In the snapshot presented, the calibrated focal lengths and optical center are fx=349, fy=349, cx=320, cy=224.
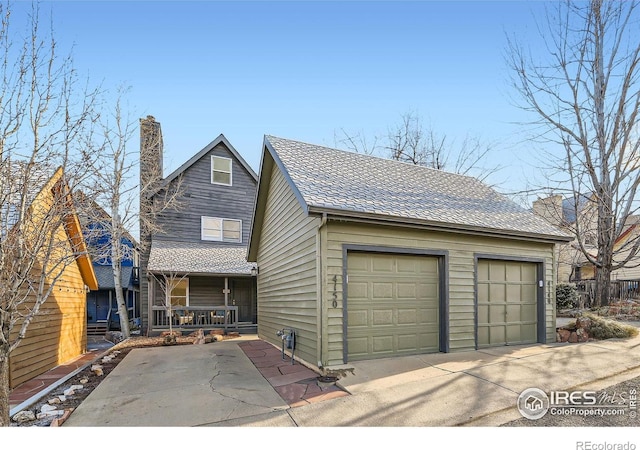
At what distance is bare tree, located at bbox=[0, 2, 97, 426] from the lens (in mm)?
4164

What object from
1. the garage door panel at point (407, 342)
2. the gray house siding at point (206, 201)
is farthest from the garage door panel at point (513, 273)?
the gray house siding at point (206, 201)

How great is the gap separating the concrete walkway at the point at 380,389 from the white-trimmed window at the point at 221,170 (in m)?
A: 10.2

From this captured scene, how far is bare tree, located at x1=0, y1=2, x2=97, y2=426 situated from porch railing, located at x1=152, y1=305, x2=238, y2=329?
336 inches

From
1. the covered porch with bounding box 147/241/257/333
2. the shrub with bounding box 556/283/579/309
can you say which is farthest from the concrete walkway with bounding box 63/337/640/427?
the shrub with bounding box 556/283/579/309

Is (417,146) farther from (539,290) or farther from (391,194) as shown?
(391,194)

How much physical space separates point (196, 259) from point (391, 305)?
9.55m

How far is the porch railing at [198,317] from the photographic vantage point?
512 inches

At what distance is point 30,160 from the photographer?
4.45 m

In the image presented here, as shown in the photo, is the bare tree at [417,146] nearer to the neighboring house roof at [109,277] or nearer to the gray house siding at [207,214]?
the gray house siding at [207,214]

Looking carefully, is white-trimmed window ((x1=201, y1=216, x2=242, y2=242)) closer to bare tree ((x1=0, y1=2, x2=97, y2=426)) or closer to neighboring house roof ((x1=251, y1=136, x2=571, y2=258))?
neighboring house roof ((x1=251, y1=136, x2=571, y2=258))

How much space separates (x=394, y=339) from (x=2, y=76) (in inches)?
281

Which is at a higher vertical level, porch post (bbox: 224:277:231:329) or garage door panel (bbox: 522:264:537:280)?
garage door panel (bbox: 522:264:537:280)

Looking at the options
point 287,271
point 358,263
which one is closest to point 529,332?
point 358,263

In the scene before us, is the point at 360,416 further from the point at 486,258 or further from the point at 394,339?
the point at 486,258
